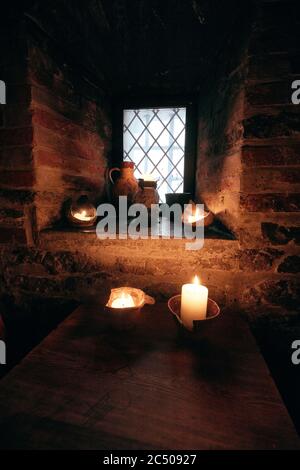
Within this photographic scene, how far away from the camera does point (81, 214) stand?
63.2 inches

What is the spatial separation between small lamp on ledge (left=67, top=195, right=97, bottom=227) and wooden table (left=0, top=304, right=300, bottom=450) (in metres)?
0.72

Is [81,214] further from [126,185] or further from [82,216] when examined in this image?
[126,185]

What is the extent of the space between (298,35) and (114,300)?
1519 millimetres

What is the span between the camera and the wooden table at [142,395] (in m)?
0.62

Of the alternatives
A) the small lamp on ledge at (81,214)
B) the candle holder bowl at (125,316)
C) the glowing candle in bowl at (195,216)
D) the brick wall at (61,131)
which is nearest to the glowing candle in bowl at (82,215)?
the small lamp on ledge at (81,214)

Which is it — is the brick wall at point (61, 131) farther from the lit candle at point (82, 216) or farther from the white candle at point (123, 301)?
the white candle at point (123, 301)

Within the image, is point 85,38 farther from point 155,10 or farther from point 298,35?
point 298,35

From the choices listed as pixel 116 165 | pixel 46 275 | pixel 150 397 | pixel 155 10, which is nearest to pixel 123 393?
pixel 150 397

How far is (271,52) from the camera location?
1.17 m

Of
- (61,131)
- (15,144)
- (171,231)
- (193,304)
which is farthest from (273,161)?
(15,144)

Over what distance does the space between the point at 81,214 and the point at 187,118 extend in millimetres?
1300

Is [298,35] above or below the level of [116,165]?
above

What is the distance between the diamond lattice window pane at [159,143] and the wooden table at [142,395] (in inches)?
61.9

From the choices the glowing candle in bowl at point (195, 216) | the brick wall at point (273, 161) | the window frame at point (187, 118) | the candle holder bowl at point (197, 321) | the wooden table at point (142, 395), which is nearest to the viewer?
the wooden table at point (142, 395)
